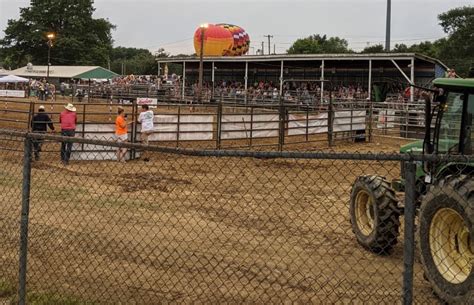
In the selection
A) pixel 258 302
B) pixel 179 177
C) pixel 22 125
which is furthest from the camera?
pixel 22 125

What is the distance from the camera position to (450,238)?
5.12 metres

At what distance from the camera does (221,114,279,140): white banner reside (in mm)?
18391

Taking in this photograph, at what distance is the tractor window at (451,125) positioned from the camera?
231 inches

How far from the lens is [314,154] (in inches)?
148

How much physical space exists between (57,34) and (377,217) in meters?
86.0

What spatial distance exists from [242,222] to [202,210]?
3.37ft

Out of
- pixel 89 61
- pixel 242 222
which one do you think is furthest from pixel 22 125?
pixel 89 61

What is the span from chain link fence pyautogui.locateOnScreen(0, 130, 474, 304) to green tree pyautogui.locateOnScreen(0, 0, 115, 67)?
258ft

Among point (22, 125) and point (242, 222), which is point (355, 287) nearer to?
point (242, 222)

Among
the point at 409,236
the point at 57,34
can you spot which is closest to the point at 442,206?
the point at 409,236

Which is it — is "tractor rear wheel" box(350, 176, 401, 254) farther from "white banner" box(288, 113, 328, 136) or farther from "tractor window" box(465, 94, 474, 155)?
"white banner" box(288, 113, 328, 136)

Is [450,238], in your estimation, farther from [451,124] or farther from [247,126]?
[247,126]

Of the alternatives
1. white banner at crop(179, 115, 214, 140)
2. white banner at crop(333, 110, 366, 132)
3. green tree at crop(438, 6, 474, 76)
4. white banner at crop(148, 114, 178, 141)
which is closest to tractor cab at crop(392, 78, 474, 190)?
white banner at crop(148, 114, 178, 141)

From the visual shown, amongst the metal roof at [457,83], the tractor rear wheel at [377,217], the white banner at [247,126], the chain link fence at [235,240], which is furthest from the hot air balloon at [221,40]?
the metal roof at [457,83]
